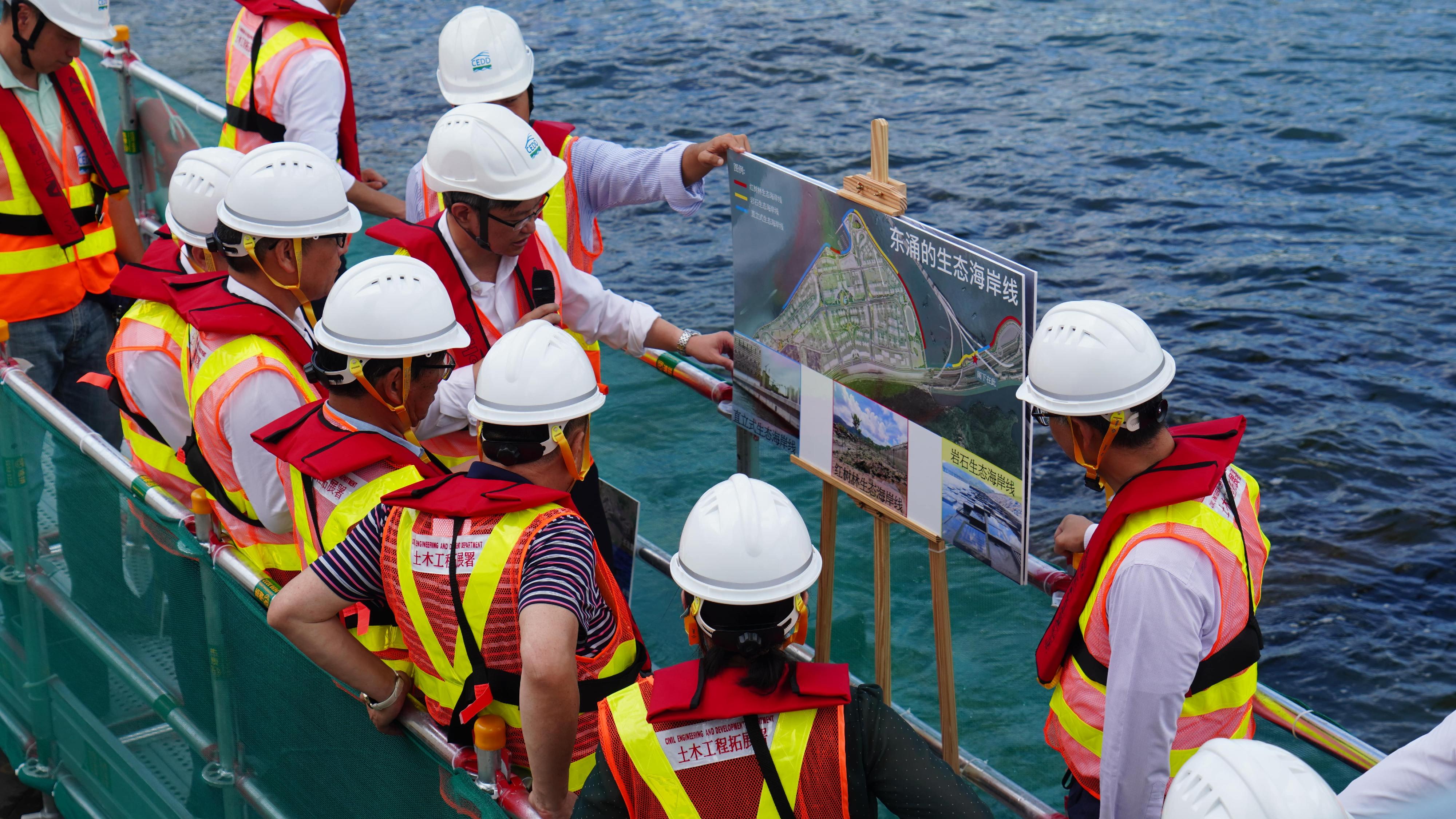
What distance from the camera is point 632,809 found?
2.40 metres

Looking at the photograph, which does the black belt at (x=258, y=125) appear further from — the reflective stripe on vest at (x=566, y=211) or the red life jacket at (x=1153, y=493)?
the red life jacket at (x=1153, y=493)

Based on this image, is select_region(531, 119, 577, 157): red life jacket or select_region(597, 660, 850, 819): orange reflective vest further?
select_region(531, 119, 577, 157): red life jacket

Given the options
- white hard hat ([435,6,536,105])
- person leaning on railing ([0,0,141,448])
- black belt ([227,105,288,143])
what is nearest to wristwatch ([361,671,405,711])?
person leaning on railing ([0,0,141,448])

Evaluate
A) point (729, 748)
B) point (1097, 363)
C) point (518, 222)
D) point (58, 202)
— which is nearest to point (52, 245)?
point (58, 202)

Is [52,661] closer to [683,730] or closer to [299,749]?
[299,749]

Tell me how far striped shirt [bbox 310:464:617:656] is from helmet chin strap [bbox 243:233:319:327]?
941 mm

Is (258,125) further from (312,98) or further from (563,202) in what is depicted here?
(563,202)

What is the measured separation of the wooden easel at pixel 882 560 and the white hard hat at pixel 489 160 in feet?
3.01

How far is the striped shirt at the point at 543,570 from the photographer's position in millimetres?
2633

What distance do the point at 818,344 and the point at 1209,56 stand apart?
1133 cm

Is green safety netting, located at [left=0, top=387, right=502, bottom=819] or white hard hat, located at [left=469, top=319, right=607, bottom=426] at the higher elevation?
white hard hat, located at [left=469, top=319, right=607, bottom=426]

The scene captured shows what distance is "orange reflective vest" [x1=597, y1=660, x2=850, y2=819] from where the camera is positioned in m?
2.34

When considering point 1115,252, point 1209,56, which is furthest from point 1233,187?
point 1209,56

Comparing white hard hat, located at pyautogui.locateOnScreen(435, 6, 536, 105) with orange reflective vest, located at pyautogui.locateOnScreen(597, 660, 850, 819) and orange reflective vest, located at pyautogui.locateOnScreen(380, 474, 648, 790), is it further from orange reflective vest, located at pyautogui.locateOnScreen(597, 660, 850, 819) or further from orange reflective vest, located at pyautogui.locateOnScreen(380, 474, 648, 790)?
orange reflective vest, located at pyautogui.locateOnScreen(597, 660, 850, 819)
